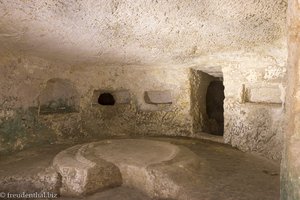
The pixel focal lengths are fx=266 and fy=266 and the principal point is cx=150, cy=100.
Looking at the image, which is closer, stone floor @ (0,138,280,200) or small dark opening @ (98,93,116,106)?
stone floor @ (0,138,280,200)

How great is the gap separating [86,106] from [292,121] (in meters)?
4.01

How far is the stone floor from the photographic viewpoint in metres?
2.28

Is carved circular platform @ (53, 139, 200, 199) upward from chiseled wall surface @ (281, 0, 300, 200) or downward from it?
downward

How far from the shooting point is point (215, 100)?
6129 mm

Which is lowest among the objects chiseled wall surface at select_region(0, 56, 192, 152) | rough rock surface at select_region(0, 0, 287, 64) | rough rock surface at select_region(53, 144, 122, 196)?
rough rock surface at select_region(53, 144, 122, 196)

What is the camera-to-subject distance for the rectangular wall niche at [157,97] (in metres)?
5.03

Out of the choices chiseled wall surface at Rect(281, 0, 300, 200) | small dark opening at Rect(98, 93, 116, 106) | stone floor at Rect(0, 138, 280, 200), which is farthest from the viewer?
small dark opening at Rect(98, 93, 116, 106)

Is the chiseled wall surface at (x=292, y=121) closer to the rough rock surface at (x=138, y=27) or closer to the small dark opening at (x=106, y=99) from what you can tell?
the rough rock surface at (x=138, y=27)

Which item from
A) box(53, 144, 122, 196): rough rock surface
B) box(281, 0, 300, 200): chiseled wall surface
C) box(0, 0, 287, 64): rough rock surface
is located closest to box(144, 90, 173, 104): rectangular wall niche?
box(0, 0, 287, 64): rough rock surface

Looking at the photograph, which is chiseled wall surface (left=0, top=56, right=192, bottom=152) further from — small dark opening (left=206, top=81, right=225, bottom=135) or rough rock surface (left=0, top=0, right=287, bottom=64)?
small dark opening (left=206, top=81, right=225, bottom=135)

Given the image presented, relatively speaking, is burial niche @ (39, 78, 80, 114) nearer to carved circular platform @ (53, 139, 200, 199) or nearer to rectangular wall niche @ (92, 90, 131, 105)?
rectangular wall niche @ (92, 90, 131, 105)

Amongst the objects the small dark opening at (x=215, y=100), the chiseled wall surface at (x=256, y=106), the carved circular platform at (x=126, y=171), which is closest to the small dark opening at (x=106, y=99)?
the small dark opening at (x=215, y=100)

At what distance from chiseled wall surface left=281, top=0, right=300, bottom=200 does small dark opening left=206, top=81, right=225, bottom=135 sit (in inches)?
184

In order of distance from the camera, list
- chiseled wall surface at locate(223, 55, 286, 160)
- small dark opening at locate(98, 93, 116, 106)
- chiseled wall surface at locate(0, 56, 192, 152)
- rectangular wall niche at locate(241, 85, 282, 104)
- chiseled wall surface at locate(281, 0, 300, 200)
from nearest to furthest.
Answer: chiseled wall surface at locate(281, 0, 300, 200) → chiseled wall surface at locate(223, 55, 286, 160) → rectangular wall niche at locate(241, 85, 282, 104) → chiseled wall surface at locate(0, 56, 192, 152) → small dark opening at locate(98, 93, 116, 106)
